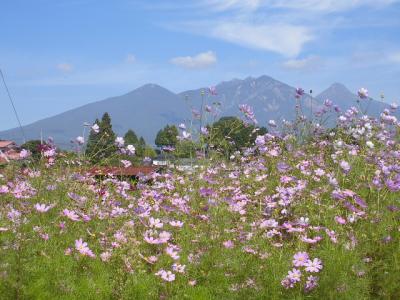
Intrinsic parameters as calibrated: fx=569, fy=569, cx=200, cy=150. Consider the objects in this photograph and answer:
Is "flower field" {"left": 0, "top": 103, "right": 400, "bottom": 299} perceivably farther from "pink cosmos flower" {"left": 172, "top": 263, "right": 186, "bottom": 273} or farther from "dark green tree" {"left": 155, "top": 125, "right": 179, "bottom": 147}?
"dark green tree" {"left": 155, "top": 125, "right": 179, "bottom": 147}

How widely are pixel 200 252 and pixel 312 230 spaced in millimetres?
1176

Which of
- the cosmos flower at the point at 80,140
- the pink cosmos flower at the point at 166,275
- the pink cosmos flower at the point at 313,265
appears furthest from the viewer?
the cosmos flower at the point at 80,140

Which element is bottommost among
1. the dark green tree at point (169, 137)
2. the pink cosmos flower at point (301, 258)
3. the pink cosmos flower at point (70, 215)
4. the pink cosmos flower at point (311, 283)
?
the pink cosmos flower at point (311, 283)

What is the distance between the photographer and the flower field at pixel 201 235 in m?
4.25

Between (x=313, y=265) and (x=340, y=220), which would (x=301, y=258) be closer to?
(x=313, y=265)

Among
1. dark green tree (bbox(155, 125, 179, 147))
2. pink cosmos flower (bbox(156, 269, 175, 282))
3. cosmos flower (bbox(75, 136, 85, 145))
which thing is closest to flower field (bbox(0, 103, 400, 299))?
pink cosmos flower (bbox(156, 269, 175, 282))

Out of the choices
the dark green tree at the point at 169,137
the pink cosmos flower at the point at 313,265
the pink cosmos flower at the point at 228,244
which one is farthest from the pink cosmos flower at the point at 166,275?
the dark green tree at the point at 169,137

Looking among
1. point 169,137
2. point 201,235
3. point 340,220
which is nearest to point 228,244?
point 201,235

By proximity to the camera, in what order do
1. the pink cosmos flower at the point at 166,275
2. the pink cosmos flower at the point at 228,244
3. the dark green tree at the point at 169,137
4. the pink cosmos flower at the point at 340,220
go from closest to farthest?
the pink cosmos flower at the point at 166,275 → the pink cosmos flower at the point at 228,244 → the pink cosmos flower at the point at 340,220 → the dark green tree at the point at 169,137

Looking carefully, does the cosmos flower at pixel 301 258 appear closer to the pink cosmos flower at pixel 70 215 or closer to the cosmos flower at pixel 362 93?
the pink cosmos flower at pixel 70 215

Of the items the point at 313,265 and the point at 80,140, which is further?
the point at 80,140

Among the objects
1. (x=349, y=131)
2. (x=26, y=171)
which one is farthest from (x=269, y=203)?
(x=349, y=131)

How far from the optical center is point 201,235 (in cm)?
509

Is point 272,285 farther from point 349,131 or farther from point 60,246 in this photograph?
point 349,131
